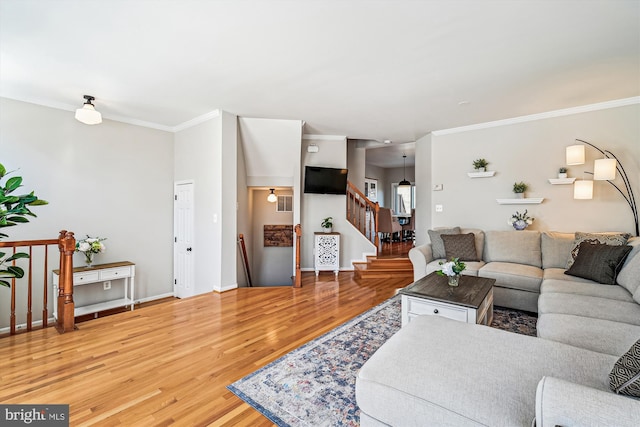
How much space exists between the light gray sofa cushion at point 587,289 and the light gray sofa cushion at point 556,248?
822 mm

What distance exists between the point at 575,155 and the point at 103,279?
703 centimetres

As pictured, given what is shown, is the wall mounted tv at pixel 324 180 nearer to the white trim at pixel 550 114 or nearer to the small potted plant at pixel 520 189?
the white trim at pixel 550 114

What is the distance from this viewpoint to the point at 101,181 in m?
4.48

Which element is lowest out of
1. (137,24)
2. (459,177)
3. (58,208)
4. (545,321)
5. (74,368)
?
(74,368)

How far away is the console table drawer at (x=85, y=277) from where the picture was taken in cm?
396

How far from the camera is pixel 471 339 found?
1.64m

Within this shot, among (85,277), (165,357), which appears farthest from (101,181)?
(165,357)

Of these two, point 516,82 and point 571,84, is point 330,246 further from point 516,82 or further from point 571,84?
point 571,84

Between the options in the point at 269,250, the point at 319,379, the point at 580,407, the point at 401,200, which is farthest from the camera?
the point at 401,200

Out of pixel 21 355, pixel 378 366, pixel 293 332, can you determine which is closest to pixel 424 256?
pixel 293 332

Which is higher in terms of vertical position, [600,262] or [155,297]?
[600,262]

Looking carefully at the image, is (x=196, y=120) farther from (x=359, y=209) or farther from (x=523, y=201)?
(x=523, y=201)

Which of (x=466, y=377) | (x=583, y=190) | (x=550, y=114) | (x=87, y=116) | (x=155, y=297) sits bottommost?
(x=155, y=297)

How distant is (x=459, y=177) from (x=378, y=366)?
14.9 feet
